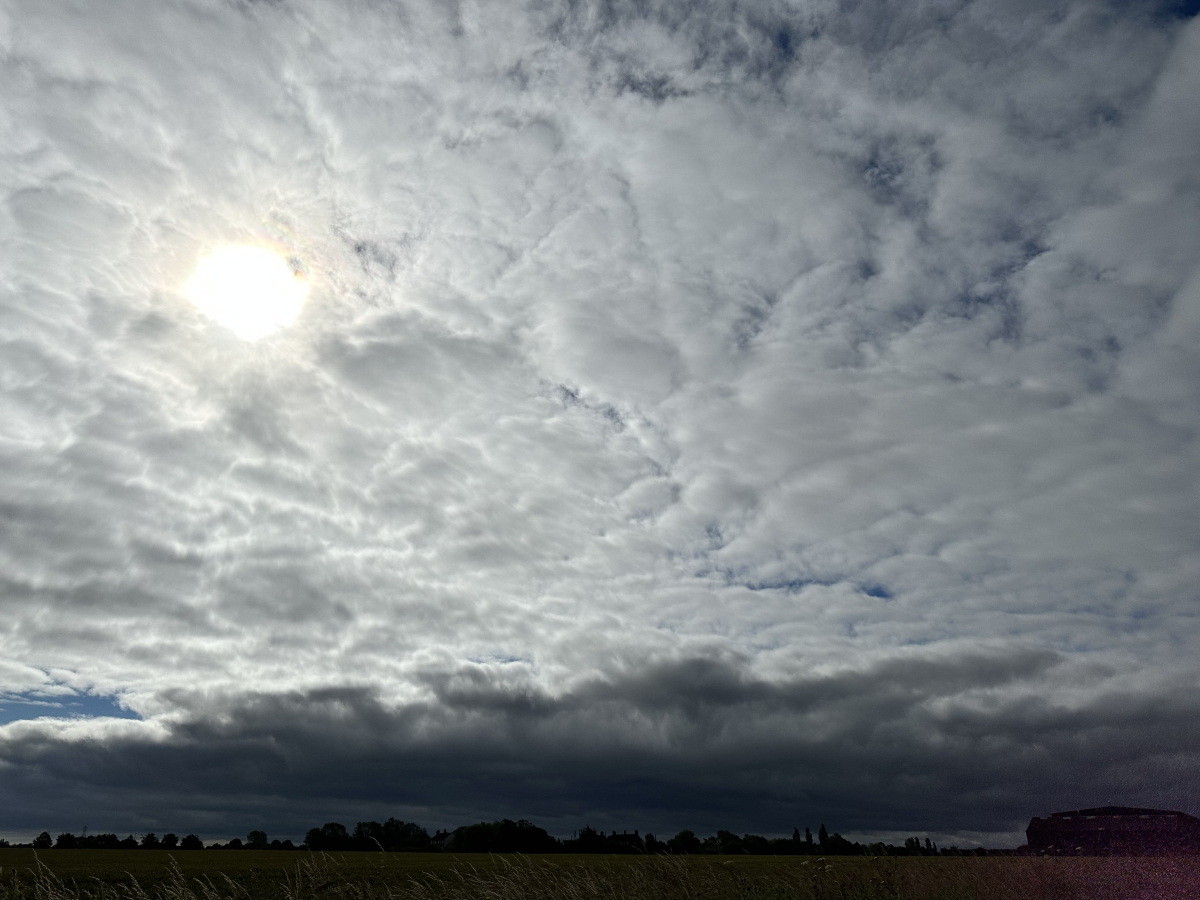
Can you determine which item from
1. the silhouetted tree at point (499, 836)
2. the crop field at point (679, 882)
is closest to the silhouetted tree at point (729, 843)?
the silhouetted tree at point (499, 836)

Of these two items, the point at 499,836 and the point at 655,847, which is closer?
the point at 655,847

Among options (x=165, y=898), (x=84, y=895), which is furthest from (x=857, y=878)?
(x=84, y=895)

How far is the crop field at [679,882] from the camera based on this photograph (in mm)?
25062

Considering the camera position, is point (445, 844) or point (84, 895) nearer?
point (84, 895)

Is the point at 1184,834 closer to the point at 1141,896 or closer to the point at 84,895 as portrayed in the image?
the point at 1141,896

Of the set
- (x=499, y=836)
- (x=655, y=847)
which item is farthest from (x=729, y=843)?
(x=655, y=847)

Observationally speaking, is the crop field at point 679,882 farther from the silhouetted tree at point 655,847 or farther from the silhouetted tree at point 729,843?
the silhouetted tree at point 729,843

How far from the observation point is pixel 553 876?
93.4ft

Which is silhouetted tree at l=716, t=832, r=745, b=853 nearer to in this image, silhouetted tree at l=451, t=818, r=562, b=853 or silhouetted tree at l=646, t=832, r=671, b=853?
silhouetted tree at l=451, t=818, r=562, b=853

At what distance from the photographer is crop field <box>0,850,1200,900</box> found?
987 inches

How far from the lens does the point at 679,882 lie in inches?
994

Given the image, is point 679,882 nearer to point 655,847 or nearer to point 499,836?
point 655,847

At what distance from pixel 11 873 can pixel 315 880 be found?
803 inches

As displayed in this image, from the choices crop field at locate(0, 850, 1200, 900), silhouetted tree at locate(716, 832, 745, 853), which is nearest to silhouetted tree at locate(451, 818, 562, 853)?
silhouetted tree at locate(716, 832, 745, 853)
